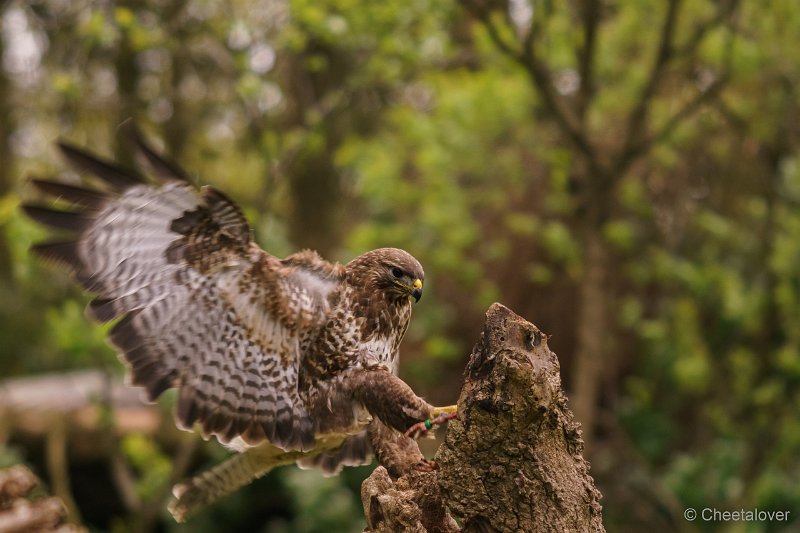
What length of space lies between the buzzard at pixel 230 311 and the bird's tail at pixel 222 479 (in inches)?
5.6

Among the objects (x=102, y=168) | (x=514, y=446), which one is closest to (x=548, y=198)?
(x=102, y=168)

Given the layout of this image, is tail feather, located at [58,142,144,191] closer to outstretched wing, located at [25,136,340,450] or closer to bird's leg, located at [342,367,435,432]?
outstretched wing, located at [25,136,340,450]

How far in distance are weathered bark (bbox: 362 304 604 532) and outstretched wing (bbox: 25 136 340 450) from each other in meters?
0.97

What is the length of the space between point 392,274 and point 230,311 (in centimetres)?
67

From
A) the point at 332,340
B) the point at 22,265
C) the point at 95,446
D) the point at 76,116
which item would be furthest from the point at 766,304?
the point at 76,116

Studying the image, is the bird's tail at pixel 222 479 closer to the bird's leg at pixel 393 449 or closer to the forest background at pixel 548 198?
the bird's leg at pixel 393 449

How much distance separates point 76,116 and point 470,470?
894 centimetres

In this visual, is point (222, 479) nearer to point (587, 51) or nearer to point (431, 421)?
point (431, 421)

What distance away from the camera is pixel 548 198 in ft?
28.2

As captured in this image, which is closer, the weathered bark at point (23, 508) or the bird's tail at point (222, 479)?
the weathered bark at point (23, 508)

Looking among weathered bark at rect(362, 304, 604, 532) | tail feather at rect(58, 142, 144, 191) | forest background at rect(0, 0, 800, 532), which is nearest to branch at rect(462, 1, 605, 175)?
forest background at rect(0, 0, 800, 532)

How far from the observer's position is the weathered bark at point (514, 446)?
2.85m

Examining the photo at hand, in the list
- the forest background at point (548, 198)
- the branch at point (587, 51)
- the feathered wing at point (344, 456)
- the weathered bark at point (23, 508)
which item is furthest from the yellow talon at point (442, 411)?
the branch at point (587, 51)

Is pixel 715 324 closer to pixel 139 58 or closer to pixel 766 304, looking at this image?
pixel 766 304
